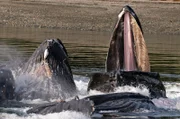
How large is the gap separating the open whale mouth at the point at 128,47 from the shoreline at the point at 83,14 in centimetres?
3569

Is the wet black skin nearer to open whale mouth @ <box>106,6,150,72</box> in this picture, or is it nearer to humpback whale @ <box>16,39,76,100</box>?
humpback whale @ <box>16,39,76,100</box>

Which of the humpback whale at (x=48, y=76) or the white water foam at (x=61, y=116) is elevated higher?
the humpback whale at (x=48, y=76)

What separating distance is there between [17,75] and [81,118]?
3.44 metres

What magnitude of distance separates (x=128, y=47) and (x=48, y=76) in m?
2.35

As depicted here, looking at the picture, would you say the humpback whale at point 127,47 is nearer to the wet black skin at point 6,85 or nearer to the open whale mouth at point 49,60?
the open whale mouth at point 49,60

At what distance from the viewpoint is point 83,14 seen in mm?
58281

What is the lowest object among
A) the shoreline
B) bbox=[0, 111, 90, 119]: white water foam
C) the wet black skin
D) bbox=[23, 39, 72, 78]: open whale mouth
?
bbox=[0, 111, 90, 119]: white water foam

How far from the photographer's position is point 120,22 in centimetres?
1650

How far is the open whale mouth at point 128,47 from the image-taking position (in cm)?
1636

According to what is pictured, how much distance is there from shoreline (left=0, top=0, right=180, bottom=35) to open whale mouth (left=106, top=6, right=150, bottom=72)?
117ft

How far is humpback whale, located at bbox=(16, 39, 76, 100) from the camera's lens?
591 inches

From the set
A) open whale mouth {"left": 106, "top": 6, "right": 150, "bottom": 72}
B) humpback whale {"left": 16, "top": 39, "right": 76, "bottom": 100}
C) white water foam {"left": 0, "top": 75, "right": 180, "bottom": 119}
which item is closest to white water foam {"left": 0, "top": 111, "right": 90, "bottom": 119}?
white water foam {"left": 0, "top": 75, "right": 180, "bottom": 119}

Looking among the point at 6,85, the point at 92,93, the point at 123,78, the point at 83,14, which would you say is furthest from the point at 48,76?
the point at 83,14

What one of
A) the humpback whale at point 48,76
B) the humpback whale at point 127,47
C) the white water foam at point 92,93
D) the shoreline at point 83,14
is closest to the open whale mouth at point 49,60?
the humpback whale at point 48,76
